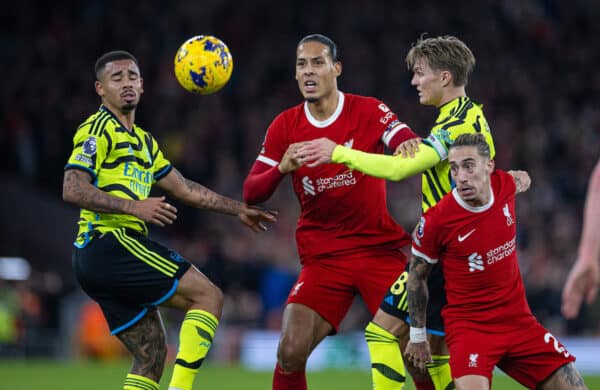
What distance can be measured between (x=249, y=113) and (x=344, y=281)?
12795mm

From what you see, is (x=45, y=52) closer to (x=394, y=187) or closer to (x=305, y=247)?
(x=394, y=187)

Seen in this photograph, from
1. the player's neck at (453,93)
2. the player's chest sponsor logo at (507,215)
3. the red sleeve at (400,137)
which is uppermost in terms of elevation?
the player's neck at (453,93)

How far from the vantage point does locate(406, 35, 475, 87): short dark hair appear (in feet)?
21.3

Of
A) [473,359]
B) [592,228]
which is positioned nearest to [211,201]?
[473,359]

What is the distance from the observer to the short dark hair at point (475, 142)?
5.99 meters

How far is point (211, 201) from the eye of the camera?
7422mm

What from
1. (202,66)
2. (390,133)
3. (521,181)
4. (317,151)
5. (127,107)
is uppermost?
(202,66)

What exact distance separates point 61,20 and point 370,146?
16.0 m

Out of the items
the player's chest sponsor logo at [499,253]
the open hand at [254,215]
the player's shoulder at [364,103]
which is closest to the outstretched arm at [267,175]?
the open hand at [254,215]

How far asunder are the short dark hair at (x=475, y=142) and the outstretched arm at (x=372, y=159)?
291 mm

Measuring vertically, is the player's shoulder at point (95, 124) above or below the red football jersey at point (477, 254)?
above

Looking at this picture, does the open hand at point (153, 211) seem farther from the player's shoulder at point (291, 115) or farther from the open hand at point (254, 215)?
the player's shoulder at point (291, 115)

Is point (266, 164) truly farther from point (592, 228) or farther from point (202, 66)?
point (592, 228)

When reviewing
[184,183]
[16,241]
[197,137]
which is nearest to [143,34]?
[197,137]
